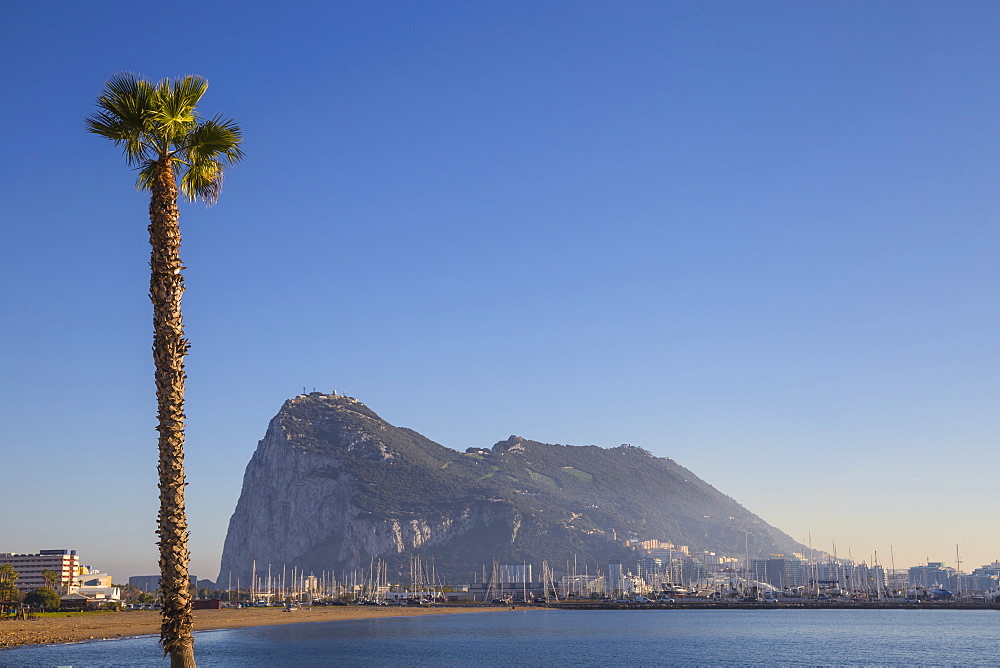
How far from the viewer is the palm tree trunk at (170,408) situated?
1694cm

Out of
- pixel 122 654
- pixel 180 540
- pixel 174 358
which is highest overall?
pixel 174 358

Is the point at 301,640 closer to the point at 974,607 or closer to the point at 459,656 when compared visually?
the point at 459,656

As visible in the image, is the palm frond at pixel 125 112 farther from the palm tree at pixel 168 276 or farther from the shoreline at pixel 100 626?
the shoreline at pixel 100 626

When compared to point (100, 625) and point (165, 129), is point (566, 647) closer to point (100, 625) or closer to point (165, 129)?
point (100, 625)

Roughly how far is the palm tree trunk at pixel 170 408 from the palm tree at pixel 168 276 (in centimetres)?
2

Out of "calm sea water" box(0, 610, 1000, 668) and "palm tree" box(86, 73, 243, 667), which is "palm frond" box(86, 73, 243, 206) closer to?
"palm tree" box(86, 73, 243, 667)

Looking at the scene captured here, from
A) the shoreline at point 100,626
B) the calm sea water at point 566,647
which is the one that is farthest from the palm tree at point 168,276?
the shoreline at point 100,626

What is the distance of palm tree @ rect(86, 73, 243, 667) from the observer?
16984 millimetres

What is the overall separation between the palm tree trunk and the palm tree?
2cm

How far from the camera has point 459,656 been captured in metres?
80.1

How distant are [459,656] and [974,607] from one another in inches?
6321

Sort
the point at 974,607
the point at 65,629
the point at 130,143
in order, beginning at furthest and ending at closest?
1. the point at 974,607
2. the point at 65,629
3. the point at 130,143

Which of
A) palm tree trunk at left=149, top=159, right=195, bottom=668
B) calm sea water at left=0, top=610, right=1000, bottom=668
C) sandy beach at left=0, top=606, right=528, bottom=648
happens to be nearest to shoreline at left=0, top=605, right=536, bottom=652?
sandy beach at left=0, top=606, right=528, bottom=648

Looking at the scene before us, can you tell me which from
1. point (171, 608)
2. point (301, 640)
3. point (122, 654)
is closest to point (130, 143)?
point (171, 608)
